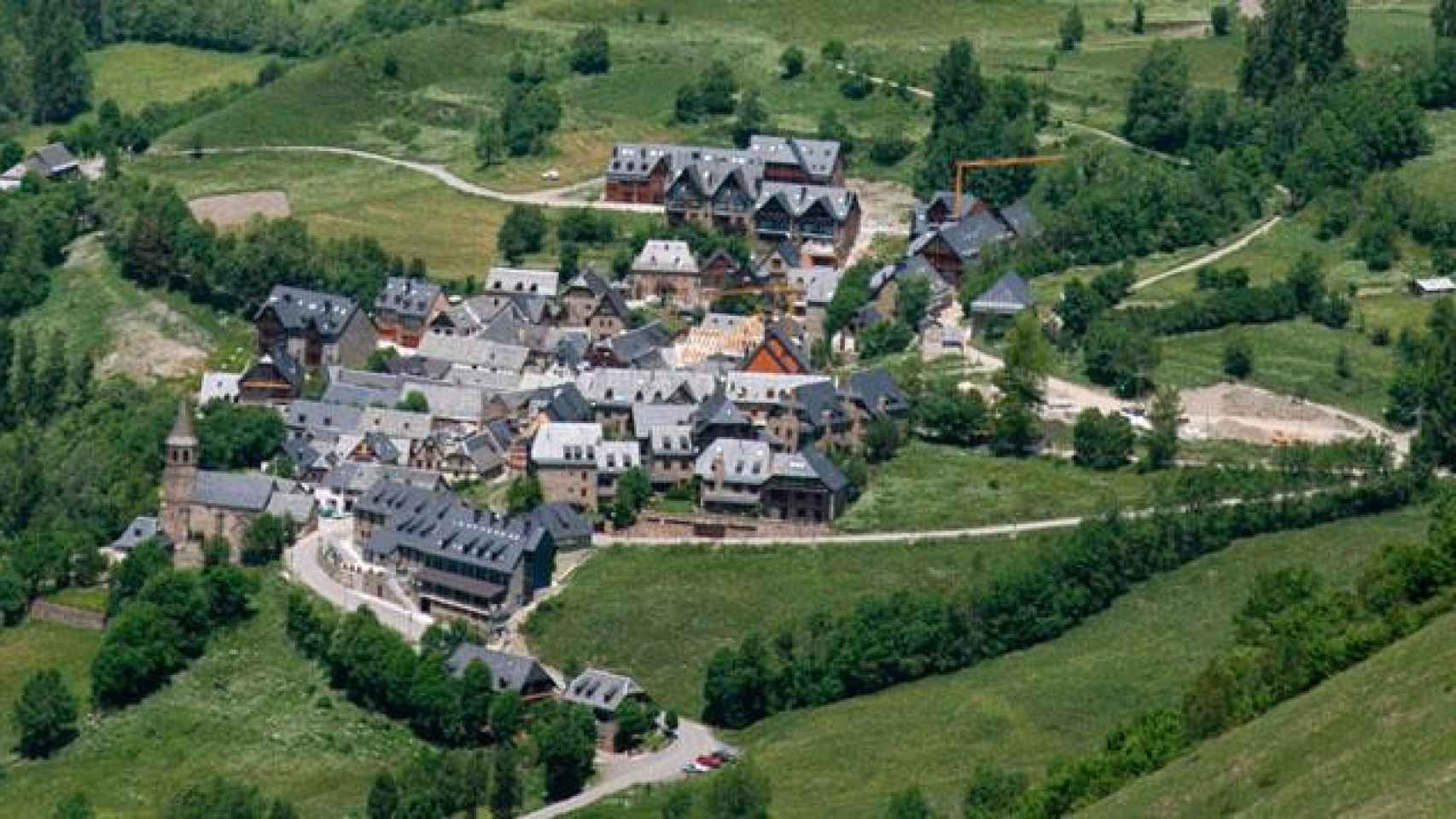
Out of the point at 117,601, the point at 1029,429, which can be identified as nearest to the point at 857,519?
the point at 1029,429

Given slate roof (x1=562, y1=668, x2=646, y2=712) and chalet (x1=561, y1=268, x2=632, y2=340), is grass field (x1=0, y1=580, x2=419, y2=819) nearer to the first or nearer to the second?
slate roof (x1=562, y1=668, x2=646, y2=712)

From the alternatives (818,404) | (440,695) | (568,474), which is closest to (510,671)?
(440,695)

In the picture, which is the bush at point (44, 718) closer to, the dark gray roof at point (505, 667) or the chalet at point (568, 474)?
the dark gray roof at point (505, 667)

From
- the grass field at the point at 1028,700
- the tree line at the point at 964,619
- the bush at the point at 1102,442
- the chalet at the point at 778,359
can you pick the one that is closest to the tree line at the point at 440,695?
the grass field at the point at 1028,700

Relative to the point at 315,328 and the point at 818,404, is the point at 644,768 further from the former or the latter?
the point at 315,328

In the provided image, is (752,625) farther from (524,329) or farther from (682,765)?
(524,329)

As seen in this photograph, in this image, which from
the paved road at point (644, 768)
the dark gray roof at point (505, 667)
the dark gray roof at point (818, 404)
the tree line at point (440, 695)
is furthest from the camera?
the dark gray roof at point (818, 404)

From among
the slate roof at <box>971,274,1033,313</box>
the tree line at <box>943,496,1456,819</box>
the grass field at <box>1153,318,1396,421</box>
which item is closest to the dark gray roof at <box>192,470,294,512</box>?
the slate roof at <box>971,274,1033,313</box>

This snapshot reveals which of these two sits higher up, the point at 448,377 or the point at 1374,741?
the point at 1374,741
